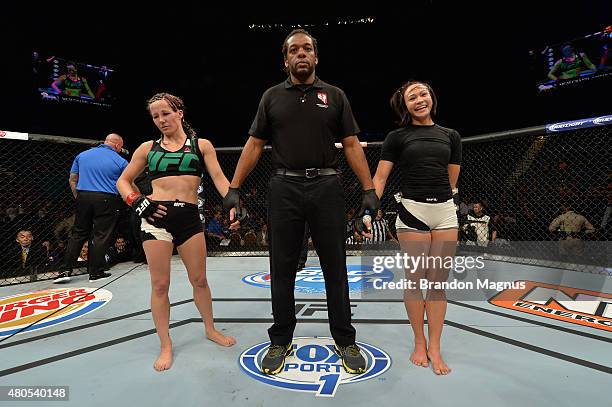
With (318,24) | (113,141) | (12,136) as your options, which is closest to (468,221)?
(113,141)

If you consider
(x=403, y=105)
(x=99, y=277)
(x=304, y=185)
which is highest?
(x=403, y=105)

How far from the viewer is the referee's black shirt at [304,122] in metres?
1.74

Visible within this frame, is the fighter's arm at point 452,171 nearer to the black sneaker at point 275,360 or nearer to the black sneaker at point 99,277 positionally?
the black sneaker at point 275,360

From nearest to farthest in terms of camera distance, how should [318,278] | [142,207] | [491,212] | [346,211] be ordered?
[142,207], [346,211], [318,278], [491,212]

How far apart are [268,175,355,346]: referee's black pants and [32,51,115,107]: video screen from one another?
9.92 metres

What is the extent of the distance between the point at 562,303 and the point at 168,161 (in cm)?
315

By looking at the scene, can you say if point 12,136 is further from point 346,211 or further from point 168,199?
point 346,211

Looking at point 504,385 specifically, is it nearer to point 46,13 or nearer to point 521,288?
point 521,288

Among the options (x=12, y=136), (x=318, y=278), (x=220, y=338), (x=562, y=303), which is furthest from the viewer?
(x=318, y=278)

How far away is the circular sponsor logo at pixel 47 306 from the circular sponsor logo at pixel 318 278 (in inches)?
56.6

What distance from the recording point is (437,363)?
1729 millimetres

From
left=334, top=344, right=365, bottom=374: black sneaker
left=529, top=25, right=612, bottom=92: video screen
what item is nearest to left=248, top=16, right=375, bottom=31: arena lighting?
left=529, top=25, right=612, bottom=92: video screen

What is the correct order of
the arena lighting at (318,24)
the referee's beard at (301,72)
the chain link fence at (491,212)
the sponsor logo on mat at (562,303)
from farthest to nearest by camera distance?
the arena lighting at (318,24) → the chain link fence at (491,212) → the sponsor logo on mat at (562,303) → the referee's beard at (301,72)

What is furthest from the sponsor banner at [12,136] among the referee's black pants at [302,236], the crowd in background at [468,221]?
the referee's black pants at [302,236]
